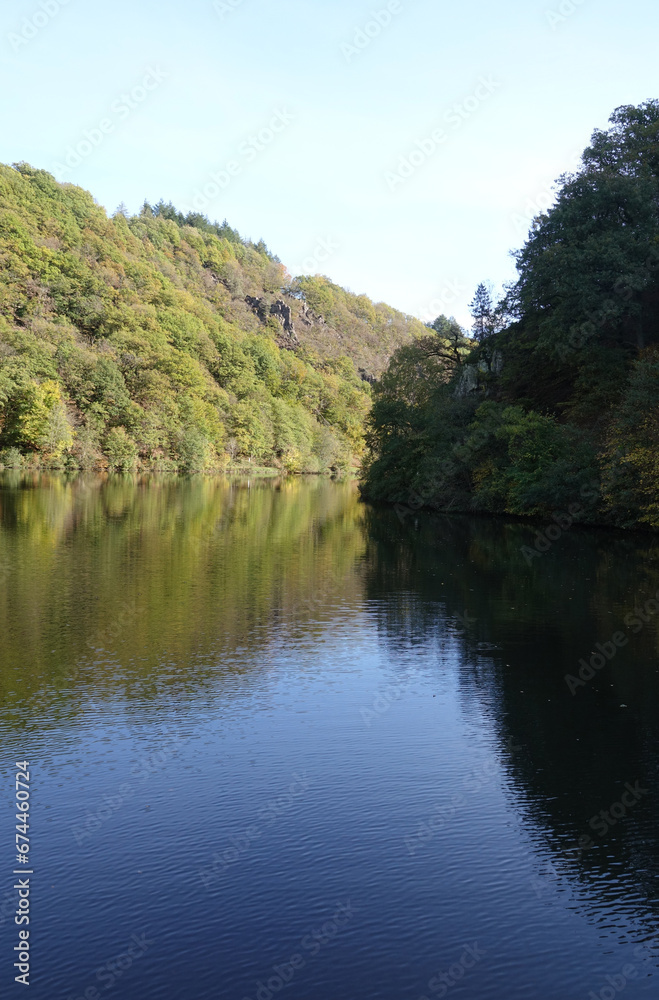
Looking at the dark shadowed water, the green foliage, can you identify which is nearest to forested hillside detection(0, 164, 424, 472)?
the green foliage

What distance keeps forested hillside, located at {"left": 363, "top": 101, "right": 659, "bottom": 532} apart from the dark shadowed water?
15609mm

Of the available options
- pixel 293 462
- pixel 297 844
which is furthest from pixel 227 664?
pixel 293 462

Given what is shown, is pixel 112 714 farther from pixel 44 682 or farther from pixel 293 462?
pixel 293 462

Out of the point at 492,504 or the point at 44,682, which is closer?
the point at 44,682

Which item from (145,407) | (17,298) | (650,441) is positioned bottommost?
(650,441)

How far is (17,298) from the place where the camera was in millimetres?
82438

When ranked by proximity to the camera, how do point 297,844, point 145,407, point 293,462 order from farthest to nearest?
point 293,462 → point 145,407 → point 297,844

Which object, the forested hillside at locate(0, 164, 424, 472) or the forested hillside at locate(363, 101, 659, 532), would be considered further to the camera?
the forested hillside at locate(0, 164, 424, 472)

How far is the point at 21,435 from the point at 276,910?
7197 centimetres

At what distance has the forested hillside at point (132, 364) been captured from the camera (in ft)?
250

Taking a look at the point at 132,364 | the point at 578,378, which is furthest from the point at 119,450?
the point at 578,378

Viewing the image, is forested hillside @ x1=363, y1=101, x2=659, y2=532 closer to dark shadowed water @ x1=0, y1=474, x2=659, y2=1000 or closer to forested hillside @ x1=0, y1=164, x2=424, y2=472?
dark shadowed water @ x1=0, y1=474, x2=659, y2=1000

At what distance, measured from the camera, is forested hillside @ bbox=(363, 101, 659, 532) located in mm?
31953

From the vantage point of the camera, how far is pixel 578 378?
42.1m
